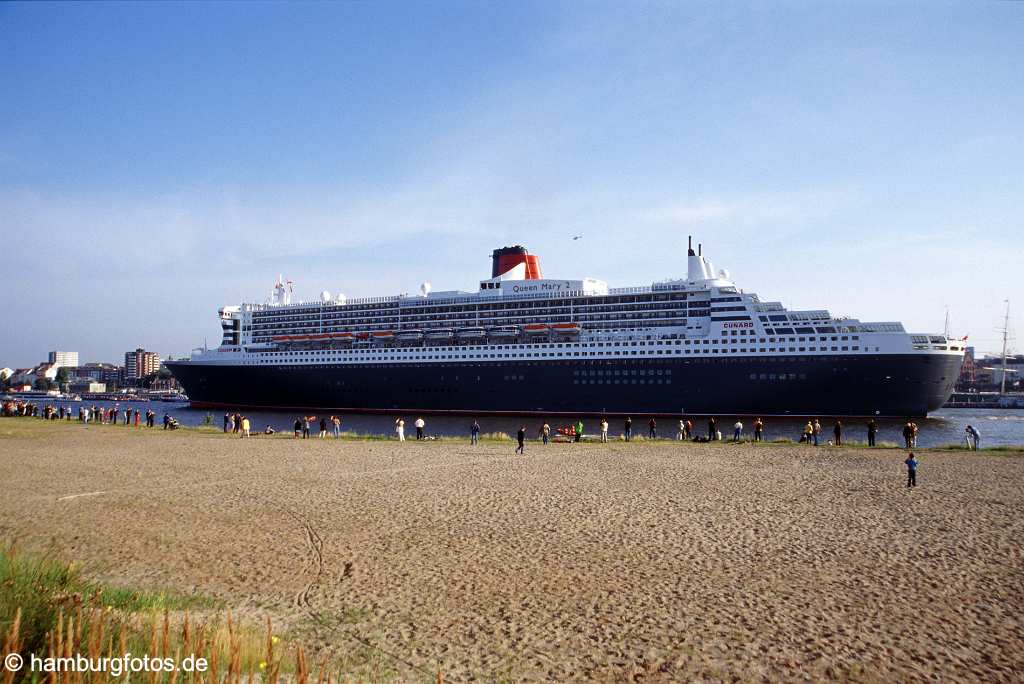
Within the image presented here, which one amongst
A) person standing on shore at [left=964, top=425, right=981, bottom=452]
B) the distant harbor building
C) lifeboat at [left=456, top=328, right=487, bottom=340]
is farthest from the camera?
the distant harbor building

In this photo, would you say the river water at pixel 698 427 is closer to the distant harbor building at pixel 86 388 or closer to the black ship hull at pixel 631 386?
the black ship hull at pixel 631 386

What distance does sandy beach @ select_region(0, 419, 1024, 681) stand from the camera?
6.58 m

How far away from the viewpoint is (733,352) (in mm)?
41469

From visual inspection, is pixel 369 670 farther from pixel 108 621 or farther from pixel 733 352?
pixel 733 352

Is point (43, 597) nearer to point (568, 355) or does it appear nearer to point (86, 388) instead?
point (568, 355)

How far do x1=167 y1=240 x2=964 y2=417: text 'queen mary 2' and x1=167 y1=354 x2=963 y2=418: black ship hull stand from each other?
81 mm

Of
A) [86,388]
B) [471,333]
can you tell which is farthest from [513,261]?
[86,388]

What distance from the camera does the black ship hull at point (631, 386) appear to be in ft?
128

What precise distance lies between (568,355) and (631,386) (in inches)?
190

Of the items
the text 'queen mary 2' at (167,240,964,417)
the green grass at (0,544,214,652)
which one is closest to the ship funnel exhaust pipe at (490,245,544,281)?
the text 'queen mary 2' at (167,240,964,417)

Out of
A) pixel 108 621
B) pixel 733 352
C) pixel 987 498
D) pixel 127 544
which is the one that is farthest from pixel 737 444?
pixel 108 621

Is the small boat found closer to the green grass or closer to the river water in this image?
the river water

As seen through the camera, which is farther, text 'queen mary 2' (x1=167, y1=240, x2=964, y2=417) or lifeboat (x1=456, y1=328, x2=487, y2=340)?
lifeboat (x1=456, y1=328, x2=487, y2=340)

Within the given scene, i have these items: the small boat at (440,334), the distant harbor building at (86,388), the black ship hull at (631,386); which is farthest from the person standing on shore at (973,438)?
the distant harbor building at (86,388)
